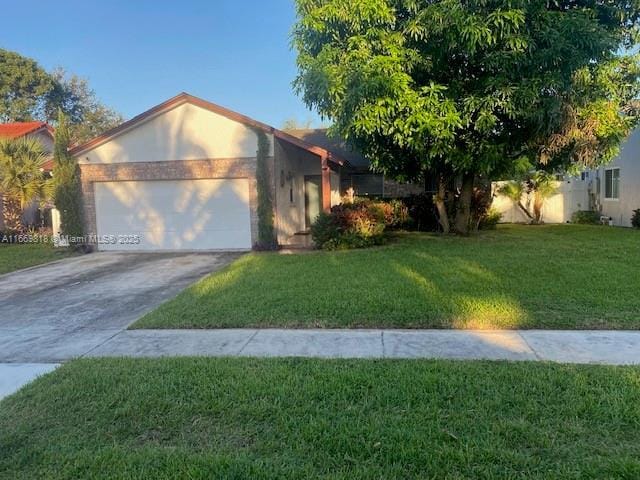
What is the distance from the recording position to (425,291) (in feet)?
25.1

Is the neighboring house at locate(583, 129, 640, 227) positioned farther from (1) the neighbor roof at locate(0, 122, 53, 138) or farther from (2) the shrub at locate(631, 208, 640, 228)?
(1) the neighbor roof at locate(0, 122, 53, 138)

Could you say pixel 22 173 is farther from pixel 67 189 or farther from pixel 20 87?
pixel 20 87

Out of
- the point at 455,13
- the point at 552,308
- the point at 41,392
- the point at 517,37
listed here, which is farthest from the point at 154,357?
the point at 517,37

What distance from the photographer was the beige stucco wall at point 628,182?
1761 cm

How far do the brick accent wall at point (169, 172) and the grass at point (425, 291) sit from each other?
325 centimetres

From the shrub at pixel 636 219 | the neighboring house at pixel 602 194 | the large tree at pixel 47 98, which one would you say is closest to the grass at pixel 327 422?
the shrub at pixel 636 219

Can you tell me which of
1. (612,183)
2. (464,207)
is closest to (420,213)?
(464,207)

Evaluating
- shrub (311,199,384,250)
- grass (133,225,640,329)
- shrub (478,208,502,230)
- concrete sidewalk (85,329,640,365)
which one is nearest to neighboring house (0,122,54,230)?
shrub (311,199,384,250)

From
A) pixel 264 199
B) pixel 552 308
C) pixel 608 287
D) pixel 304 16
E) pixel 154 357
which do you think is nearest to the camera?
pixel 154 357

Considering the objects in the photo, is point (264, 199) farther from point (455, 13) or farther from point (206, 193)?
point (455, 13)

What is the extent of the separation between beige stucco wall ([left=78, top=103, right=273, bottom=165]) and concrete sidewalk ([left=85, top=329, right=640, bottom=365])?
9085 millimetres

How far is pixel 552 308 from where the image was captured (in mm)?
6598

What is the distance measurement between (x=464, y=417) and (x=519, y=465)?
631 millimetres

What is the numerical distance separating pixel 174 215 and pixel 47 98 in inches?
1228
